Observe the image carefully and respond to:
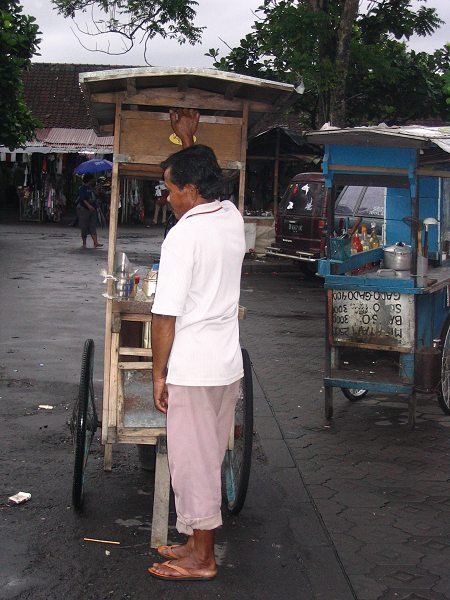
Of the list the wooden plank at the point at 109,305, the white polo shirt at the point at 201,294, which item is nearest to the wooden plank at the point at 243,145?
the wooden plank at the point at 109,305

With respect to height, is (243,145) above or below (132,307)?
above

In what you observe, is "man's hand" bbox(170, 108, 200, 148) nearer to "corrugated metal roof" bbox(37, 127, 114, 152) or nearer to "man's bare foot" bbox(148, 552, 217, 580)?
"man's bare foot" bbox(148, 552, 217, 580)

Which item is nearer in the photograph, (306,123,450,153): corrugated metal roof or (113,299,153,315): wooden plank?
(113,299,153,315): wooden plank

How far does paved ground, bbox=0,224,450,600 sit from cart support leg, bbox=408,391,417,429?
7 cm

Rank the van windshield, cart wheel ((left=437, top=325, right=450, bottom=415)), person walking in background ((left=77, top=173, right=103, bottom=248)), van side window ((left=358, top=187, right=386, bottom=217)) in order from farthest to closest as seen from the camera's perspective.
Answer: person walking in background ((left=77, top=173, right=103, bottom=248)) < the van windshield < van side window ((left=358, top=187, right=386, bottom=217)) < cart wheel ((left=437, top=325, right=450, bottom=415))

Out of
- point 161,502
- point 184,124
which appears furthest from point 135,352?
point 184,124

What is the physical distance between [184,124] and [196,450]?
2009 mm

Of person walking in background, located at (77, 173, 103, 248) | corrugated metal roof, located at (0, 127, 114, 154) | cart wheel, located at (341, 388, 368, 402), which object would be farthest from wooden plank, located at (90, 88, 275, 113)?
corrugated metal roof, located at (0, 127, 114, 154)

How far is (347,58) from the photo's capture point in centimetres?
1823

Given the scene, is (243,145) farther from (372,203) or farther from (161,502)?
(372,203)

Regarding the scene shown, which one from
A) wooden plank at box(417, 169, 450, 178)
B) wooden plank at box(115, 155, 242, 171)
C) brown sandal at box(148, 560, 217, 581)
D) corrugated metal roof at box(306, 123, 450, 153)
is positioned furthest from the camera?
wooden plank at box(417, 169, 450, 178)

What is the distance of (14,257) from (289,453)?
49.7ft

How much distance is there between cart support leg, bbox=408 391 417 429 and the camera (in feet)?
22.8

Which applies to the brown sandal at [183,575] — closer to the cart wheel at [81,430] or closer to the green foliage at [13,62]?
the cart wheel at [81,430]
